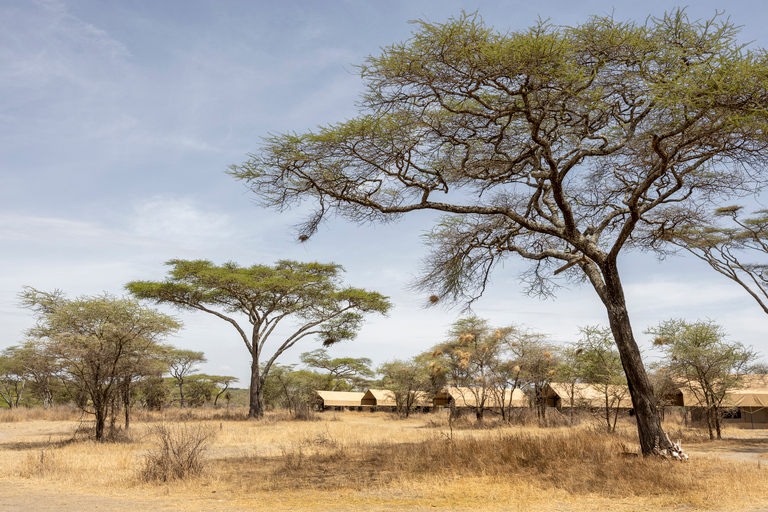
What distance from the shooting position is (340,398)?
51.8 meters

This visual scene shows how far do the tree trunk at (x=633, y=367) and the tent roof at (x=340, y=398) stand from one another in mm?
42034

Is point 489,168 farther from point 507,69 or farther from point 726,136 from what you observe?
point 726,136

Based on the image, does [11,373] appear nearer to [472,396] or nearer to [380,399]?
[380,399]

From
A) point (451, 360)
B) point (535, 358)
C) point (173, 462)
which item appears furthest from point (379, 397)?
point (173, 462)

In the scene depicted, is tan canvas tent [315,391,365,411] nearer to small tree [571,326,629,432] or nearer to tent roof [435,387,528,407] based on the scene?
tent roof [435,387,528,407]

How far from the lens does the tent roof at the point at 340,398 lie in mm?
49812

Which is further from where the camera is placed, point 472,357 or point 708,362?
point 472,357

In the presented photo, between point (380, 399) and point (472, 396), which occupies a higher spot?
point (472, 396)

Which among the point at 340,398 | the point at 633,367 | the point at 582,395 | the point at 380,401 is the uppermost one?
the point at 633,367

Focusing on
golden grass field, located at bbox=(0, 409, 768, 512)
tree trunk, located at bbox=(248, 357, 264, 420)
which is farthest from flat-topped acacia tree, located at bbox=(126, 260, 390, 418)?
golden grass field, located at bbox=(0, 409, 768, 512)

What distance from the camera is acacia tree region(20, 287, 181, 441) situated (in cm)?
1547

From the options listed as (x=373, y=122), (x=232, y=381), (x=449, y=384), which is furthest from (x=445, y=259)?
(x=232, y=381)

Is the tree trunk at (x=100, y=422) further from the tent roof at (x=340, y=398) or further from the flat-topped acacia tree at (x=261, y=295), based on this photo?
the tent roof at (x=340, y=398)

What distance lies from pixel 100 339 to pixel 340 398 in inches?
1494
